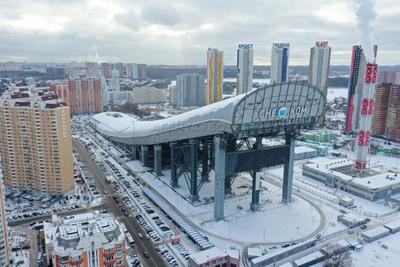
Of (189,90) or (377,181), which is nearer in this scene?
(377,181)

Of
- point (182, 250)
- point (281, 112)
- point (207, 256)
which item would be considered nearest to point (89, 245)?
point (207, 256)

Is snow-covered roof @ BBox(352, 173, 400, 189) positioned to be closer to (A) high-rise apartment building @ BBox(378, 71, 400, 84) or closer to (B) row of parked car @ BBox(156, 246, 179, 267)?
(B) row of parked car @ BBox(156, 246, 179, 267)

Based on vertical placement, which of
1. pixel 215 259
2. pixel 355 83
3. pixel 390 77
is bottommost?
pixel 215 259

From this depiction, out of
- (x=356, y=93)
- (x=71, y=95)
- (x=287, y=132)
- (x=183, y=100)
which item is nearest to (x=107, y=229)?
(x=287, y=132)

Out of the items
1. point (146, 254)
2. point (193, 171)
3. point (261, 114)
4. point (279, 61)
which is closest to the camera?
point (146, 254)

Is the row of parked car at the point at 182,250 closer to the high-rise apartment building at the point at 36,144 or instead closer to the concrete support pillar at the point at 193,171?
the concrete support pillar at the point at 193,171

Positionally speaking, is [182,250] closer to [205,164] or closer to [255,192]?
[255,192]

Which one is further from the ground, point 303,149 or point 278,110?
point 278,110

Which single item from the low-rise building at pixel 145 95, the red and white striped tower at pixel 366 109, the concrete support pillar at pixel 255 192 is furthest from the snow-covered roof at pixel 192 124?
the low-rise building at pixel 145 95
